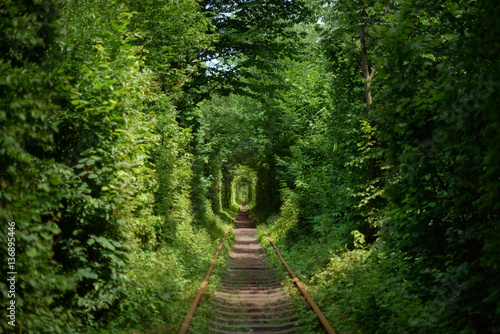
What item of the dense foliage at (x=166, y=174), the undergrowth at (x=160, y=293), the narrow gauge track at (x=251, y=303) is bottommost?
the narrow gauge track at (x=251, y=303)

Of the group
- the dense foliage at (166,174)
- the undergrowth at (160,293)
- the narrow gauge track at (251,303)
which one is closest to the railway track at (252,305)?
the narrow gauge track at (251,303)

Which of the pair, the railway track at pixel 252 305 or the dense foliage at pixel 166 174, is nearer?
the dense foliage at pixel 166 174

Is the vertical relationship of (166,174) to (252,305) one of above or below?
above

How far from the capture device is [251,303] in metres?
7.81

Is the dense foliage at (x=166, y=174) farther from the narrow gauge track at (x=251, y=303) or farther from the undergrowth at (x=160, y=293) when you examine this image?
the narrow gauge track at (x=251, y=303)

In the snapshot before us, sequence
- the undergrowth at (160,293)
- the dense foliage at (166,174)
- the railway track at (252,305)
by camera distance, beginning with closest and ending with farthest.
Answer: the dense foliage at (166,174)
the undergrowth at (160,293)
the railway track at (252,305)

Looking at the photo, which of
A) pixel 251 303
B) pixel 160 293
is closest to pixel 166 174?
pixel 160 293

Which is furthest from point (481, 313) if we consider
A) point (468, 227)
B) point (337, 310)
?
point (337, 310)

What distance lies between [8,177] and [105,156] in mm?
1707

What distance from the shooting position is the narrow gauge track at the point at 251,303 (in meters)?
6.30

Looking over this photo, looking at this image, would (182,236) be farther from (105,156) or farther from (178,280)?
(105,156)

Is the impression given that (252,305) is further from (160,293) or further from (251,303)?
(160,293)

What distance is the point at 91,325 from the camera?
4.90 meters

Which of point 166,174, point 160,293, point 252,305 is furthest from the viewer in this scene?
point 166,174
